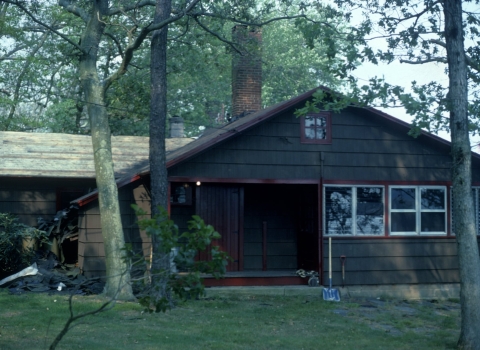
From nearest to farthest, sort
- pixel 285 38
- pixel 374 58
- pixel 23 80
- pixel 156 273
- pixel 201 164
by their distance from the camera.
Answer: pixel 156 273 → pixel 374 58 → pixel 201 164 → pixel 23 80 → pixel 285 38

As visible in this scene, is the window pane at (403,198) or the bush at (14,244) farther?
the window pane at (403,198)

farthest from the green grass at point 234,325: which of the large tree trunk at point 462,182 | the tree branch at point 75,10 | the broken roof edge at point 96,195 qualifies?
the tree branch at point 75,10

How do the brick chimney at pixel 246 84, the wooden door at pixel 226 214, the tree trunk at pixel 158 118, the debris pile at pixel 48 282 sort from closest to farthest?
the tree trunk at pixel 158 118 → the debris pile at pixel 48 282 → the wooden door at pixel 226 214 → the brick chimney at pixel 246 84

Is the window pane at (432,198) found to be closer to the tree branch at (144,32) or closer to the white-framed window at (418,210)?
the white-framed window at (418,210)

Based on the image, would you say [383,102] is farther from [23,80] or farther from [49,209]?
[23,80]

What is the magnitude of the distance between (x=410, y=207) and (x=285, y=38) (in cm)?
3095

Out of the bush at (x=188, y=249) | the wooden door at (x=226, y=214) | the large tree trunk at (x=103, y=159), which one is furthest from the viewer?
the wooden door at (x=226, y=214)

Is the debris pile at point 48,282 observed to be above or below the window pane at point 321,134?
below

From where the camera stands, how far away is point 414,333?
11250 millimetres

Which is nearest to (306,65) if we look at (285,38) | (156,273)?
(285,38)

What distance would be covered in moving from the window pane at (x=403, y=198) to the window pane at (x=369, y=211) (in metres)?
0.37

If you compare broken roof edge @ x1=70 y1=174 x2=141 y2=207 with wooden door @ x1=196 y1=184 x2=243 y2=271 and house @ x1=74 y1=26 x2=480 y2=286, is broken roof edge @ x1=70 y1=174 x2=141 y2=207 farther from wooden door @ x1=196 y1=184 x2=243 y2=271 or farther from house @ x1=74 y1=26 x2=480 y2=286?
wooden door @ x1=196 y1=184 x2=243 y2=271

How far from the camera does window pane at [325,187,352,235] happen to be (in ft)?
51.7

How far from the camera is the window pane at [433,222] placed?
16.3 metres
